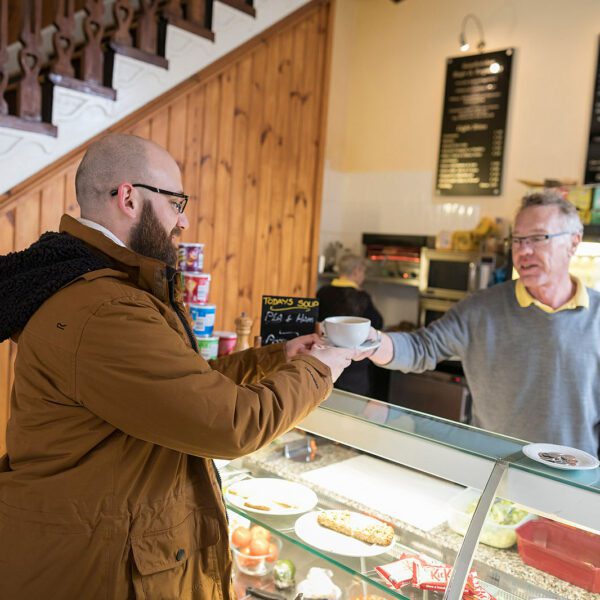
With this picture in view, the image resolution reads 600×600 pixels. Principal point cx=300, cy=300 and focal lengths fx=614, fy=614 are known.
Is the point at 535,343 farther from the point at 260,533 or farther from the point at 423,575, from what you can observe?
the point at 260,533

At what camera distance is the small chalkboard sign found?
1971 mm

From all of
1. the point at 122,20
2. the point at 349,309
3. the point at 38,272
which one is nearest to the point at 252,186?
the point at 349,309

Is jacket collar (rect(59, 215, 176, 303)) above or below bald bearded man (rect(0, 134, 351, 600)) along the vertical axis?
above

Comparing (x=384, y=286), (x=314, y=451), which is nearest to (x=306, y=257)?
(x=384, y=286)

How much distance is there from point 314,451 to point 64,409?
1.16 meters

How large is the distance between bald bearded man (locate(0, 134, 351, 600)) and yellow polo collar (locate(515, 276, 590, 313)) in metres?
1.20

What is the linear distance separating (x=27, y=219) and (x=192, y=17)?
1.86 m

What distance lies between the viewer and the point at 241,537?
6.77ft

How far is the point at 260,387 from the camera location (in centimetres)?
131

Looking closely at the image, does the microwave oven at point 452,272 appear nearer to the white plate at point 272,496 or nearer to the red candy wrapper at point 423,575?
the white plate at point 272,496

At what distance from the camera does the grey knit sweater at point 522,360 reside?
7.27ft

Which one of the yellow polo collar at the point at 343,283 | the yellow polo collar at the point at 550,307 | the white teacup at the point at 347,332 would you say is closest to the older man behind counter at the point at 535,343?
the yellow polo collar at the point at 550,307

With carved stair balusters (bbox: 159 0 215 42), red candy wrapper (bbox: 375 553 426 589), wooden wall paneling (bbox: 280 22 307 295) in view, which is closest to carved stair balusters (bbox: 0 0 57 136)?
carved stair balusters (bbox: 159 0 215 42)

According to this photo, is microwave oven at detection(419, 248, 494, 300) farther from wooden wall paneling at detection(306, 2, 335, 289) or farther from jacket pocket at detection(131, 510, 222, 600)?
jacket pocket at detection(131, 510, 222, 600)
